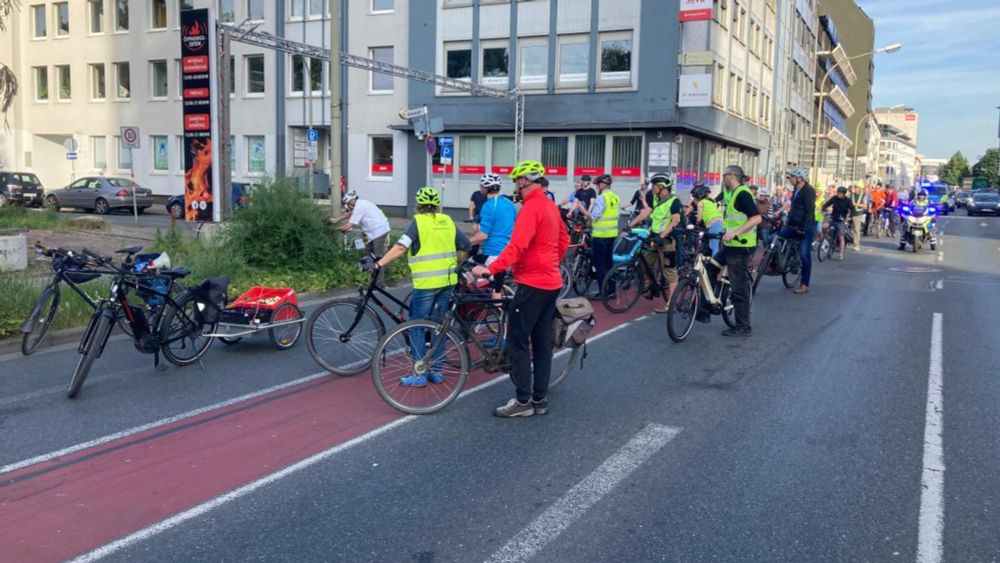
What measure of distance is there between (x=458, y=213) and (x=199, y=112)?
55.8 ft

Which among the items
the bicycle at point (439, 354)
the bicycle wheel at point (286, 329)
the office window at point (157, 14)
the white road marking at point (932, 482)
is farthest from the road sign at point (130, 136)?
the white road marking at point (932, 482)

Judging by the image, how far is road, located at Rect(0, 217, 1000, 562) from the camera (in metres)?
4.05

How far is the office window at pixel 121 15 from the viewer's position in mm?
40281

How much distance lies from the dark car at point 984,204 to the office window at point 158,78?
173ft

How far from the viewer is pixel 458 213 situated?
32719 mm

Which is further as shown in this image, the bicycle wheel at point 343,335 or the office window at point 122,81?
the office window at point 122,81

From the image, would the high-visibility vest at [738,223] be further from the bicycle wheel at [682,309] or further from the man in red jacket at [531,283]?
the man in red jacket at [531,283]

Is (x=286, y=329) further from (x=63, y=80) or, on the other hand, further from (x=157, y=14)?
(x=63, y=80)

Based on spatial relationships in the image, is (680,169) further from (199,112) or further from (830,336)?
(830,336)

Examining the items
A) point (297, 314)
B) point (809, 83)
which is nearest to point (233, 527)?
point (297, 314)

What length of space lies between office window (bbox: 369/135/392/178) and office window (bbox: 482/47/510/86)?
503 cm

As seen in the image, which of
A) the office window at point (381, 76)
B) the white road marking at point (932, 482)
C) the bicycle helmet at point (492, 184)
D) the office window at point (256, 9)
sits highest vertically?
the office window at point (256, 9)

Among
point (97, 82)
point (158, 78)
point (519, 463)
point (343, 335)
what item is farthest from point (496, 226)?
point (97, 82)

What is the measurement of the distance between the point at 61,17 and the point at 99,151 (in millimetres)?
7430
